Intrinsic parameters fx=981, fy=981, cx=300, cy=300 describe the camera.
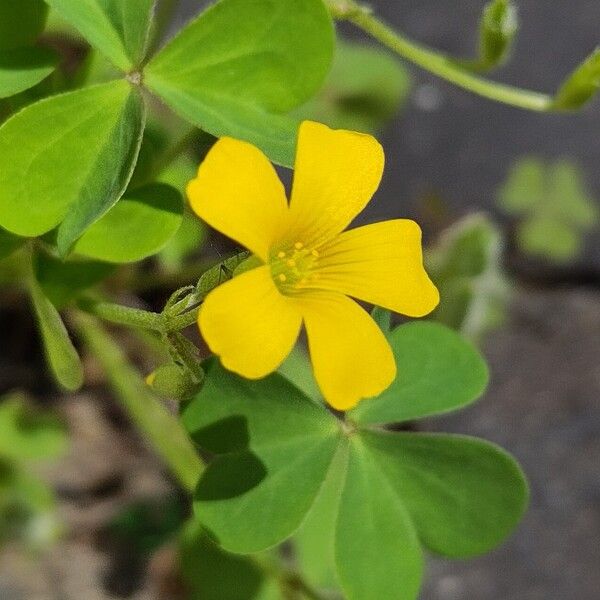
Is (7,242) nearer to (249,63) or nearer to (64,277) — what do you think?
(64,277)

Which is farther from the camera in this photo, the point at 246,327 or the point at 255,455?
the point at 255,455

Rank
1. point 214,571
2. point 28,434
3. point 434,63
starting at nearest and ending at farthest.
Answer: point 434,63, point 214,571, point 28,434

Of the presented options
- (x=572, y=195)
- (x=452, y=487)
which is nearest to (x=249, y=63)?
(x=452, y=487)

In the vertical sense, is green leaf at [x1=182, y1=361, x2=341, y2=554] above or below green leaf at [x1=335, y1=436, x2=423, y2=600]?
above

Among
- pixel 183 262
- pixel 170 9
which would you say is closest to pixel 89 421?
pixel 183 262

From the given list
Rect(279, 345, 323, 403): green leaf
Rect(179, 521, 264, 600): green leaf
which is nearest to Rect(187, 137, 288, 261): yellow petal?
Rect(179, 521, 264, 600): green leaf

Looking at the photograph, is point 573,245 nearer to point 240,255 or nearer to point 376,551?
point 376,551

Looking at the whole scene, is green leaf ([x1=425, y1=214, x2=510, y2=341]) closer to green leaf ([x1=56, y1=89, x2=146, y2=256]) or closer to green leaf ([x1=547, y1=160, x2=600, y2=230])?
green leaf ([x1=547, y1=160, x2=600, y2=230])

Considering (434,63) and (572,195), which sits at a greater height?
→ (434,63)
